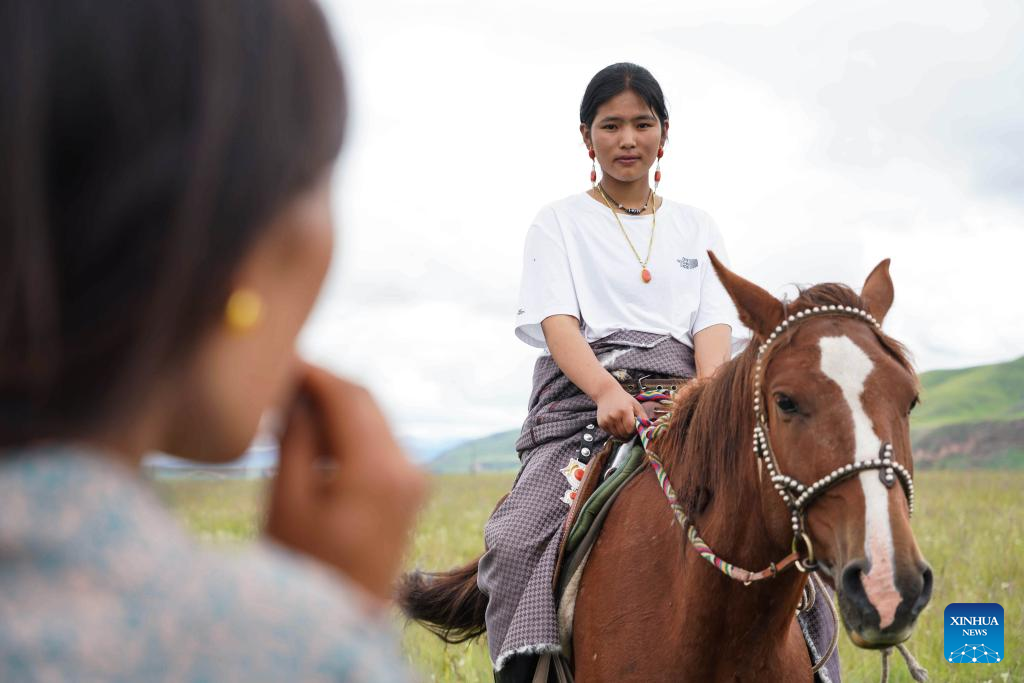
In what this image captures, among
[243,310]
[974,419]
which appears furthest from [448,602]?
[974,419]

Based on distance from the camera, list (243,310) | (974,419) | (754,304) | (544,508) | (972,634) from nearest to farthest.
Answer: (243,310) → (754,304) → (544,508) → (972,634) → (974,419)

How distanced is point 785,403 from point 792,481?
0.24 meters

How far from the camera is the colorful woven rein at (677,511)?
3.13 meters

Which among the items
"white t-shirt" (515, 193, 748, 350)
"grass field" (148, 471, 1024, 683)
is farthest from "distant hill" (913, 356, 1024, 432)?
"white t-shirt" (515, 193, 748, 350)

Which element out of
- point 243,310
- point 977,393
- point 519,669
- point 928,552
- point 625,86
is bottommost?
point 977,393

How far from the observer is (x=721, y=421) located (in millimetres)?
3365

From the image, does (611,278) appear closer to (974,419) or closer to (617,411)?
(617,411)

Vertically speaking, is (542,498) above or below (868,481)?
below

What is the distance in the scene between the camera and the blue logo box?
259 inches

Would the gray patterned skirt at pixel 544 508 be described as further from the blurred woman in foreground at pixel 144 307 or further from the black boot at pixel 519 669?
the blurred woman in foreground at pixel 144 307

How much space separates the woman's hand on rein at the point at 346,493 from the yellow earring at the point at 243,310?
18cm

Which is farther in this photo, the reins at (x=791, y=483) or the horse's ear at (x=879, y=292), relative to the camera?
the horse's ear at (x=879, y=292)

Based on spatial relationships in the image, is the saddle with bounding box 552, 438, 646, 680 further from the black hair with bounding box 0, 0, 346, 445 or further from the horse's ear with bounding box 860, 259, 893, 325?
the black hair with bounding box 0, 0, 346, 445

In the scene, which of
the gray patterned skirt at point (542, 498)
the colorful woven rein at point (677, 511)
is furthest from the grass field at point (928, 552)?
the colorful woven rein at point (677, 511)
